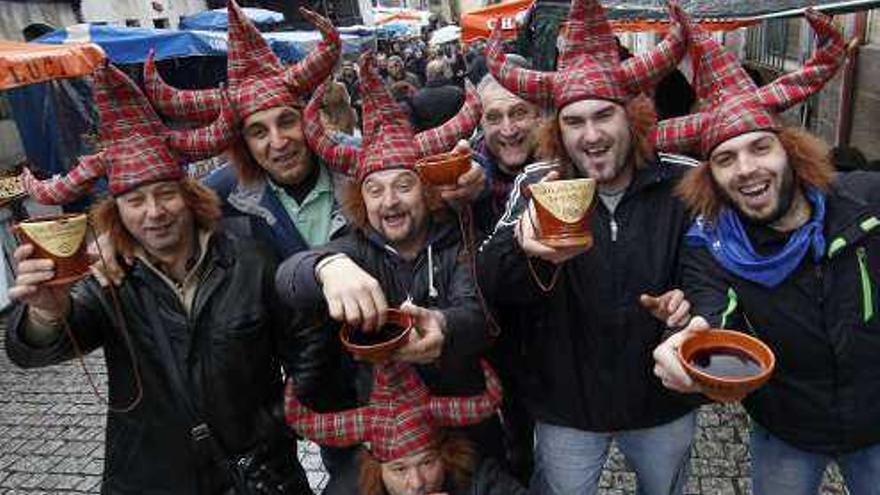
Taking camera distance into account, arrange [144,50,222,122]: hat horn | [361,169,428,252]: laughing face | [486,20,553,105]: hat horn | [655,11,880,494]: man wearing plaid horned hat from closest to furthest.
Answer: [655,11,880,494]: man wearing plaid horned hat
[361,169,428,252]: laughing face
[486,20,553,105]: hat horn
[144,50,222,122]: hat horn

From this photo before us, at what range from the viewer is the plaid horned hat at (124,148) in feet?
8.39

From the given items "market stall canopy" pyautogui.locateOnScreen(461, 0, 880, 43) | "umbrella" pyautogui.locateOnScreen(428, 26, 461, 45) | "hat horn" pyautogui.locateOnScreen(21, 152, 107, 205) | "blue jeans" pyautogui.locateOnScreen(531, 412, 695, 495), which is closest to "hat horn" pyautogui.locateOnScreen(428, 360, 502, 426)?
"blue jeans" pyautogui.locateOnScreen(531, 412, 695, 495)

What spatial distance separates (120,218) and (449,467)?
5.26 feet

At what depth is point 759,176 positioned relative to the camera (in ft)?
7.64

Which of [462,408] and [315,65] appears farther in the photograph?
[315,65]

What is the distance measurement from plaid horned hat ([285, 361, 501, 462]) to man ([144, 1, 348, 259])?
0.78 meters

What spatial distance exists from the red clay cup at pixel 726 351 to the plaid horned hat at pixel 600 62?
1.01 m

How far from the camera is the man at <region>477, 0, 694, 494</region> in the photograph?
257 centimetres

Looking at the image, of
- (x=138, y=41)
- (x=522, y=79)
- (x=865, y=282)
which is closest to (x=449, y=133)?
(x=522, y=79)

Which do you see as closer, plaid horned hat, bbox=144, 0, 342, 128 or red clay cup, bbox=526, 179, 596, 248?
red clay cup, bbox=526, 179, 596, 248

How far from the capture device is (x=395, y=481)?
2.59 metres

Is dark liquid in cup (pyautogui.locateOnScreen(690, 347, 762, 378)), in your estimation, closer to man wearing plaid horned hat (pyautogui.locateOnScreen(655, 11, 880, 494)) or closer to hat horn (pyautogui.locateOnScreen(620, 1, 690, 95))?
man wearing plaid horned hat (pyautogui.locateOnScreen(655, 11, 880, 494))

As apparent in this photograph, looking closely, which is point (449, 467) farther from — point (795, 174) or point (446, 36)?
point (446, 36)

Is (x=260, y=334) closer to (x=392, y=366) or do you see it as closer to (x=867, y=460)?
(x=392, y=366)
